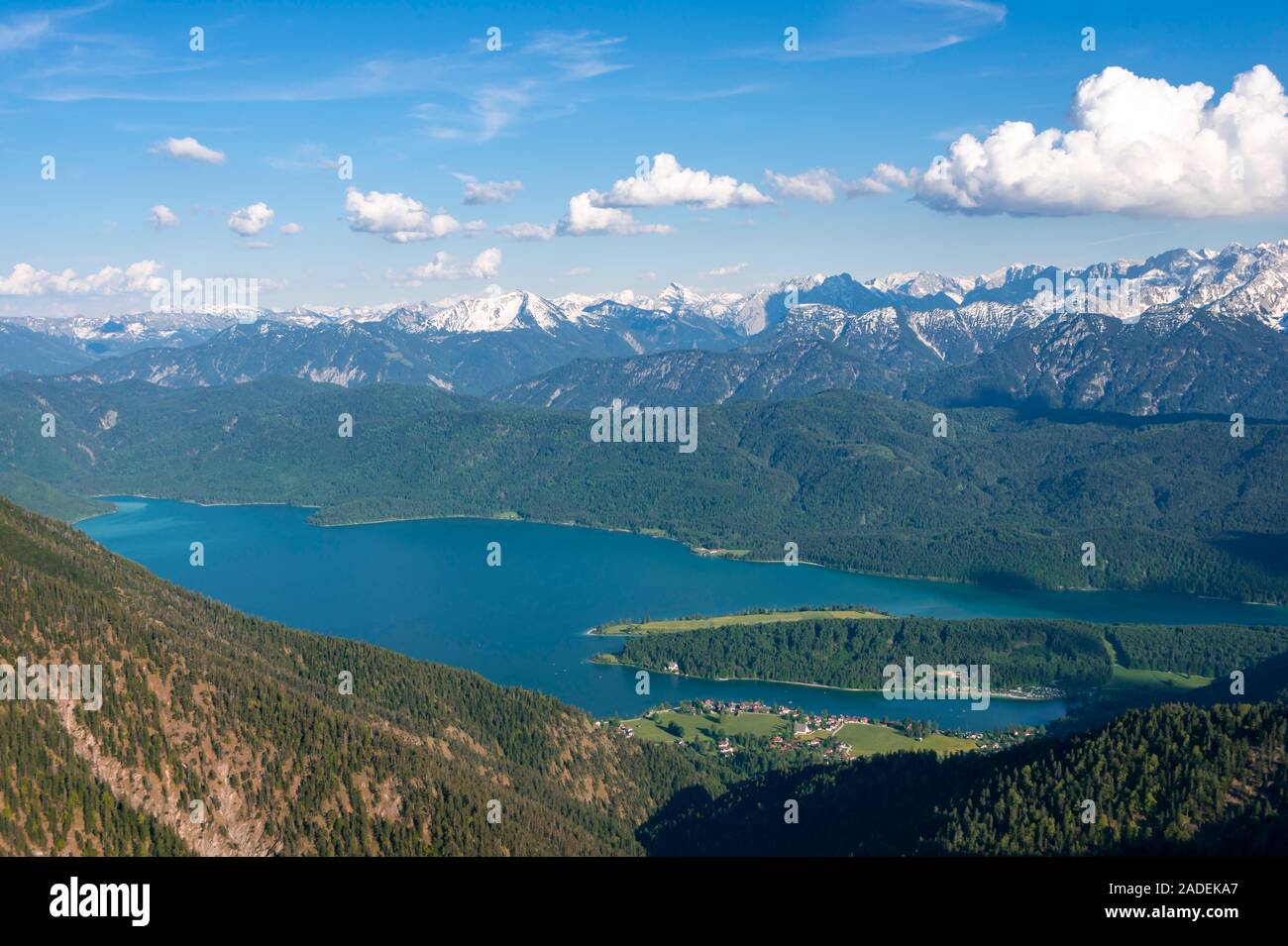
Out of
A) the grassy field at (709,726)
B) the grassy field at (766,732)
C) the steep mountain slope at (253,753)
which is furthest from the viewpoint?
the grassy field at (709,726)

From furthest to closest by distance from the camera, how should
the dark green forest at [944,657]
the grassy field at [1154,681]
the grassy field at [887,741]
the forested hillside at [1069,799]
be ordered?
the dark green forest at [944,657]
the grassy field at [1154,681]
the grassy field at [887,741]
the forested hillside at [1069,799]

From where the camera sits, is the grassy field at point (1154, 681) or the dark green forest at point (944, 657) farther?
the dark green forest at point (944, 657)

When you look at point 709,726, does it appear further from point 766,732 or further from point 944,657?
point 944,657

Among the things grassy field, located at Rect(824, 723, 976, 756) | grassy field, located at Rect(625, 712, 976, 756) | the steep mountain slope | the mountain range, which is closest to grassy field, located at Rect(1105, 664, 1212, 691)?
grassy field, located at Rect(824, 723, 976, 756)

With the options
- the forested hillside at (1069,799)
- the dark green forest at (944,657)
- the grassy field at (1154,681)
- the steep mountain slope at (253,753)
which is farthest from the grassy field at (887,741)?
the grassy field at (1154,681)

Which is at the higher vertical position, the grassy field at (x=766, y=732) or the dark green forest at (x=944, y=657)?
the dark green forest at (x=944, y=657)

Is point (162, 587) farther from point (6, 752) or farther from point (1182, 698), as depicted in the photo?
point (1182, 698)

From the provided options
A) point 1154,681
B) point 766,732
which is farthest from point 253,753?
point 1154,681

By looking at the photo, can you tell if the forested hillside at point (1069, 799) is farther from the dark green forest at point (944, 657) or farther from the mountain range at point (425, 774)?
the dark green forest at point (944, 657)
